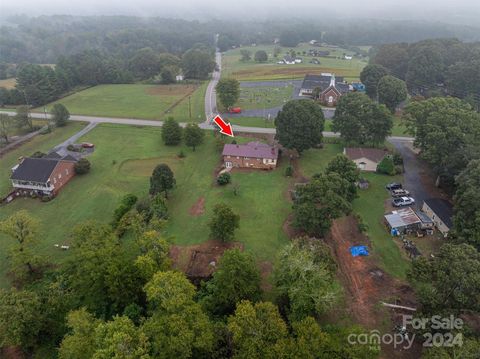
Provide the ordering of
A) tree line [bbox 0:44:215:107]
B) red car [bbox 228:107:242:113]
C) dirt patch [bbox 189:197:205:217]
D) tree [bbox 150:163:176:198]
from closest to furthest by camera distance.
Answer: dirt patch [bbox 189:197:205:217] → tree [bbox 150:163:176:198] → red car [bbox 228:107:242:113] → tree line [bbox 0:44:215:107]

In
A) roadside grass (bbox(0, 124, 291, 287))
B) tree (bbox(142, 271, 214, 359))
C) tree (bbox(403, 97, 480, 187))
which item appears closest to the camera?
tree (bbox(142, 271, 214, 359))

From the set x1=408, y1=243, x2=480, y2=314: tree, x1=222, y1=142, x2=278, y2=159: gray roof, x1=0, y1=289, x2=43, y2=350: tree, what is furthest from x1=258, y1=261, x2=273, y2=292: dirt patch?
x1=222, y1=142, x2=278, y2=159: gray roof

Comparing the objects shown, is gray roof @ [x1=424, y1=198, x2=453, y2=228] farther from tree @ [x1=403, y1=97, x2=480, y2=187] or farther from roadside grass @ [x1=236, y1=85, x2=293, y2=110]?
roadside grass @ [x1=236, y1=85, x2=293, y2=110]

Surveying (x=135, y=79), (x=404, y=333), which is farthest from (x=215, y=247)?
(x=135, y=79)

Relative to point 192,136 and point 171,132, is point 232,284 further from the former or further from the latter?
point 171,132

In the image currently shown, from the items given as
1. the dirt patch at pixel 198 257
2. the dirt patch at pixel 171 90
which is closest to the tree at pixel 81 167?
the dirt patch at pixel 198 257

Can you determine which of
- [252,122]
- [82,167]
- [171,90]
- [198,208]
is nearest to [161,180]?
[198,208]
